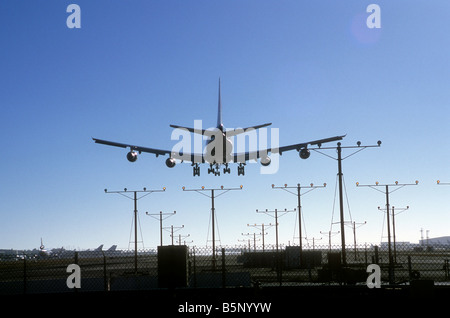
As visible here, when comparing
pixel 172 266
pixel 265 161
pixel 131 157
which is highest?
pixel 131 157

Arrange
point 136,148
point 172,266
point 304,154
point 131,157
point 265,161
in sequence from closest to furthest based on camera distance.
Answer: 1. point 172,266
2. point 304,154
3. point 131,157
4. point 136,148
5. point 265,161

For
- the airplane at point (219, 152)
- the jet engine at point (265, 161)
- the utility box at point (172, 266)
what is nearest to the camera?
the utility box at point (172, 266)

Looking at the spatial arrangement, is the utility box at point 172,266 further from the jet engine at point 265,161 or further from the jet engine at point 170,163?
the jet engine at point 265,161

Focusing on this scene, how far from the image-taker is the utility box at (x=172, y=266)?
12727mm

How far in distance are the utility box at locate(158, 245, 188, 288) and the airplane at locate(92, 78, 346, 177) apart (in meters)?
22.4

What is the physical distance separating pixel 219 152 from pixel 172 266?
27730 millimetres

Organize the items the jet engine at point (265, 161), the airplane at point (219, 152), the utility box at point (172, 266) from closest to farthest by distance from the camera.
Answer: the utility box at point (172, 266) → the airplane at point (219, 152) → the jet engine at point (265, 161)

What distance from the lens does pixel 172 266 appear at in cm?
1277

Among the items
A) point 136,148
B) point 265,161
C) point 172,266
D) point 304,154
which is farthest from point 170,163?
point 172,266

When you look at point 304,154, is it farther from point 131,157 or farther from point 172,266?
point 172,266

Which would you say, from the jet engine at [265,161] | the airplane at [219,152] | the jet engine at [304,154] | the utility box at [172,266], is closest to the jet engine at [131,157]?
the airplane at [219,152]

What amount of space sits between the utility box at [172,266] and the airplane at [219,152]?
22367 millimetres

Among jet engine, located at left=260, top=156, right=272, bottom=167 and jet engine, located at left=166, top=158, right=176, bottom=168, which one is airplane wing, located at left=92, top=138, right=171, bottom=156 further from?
jet engine, located at left=260, top=156, right=272, bottom=167
